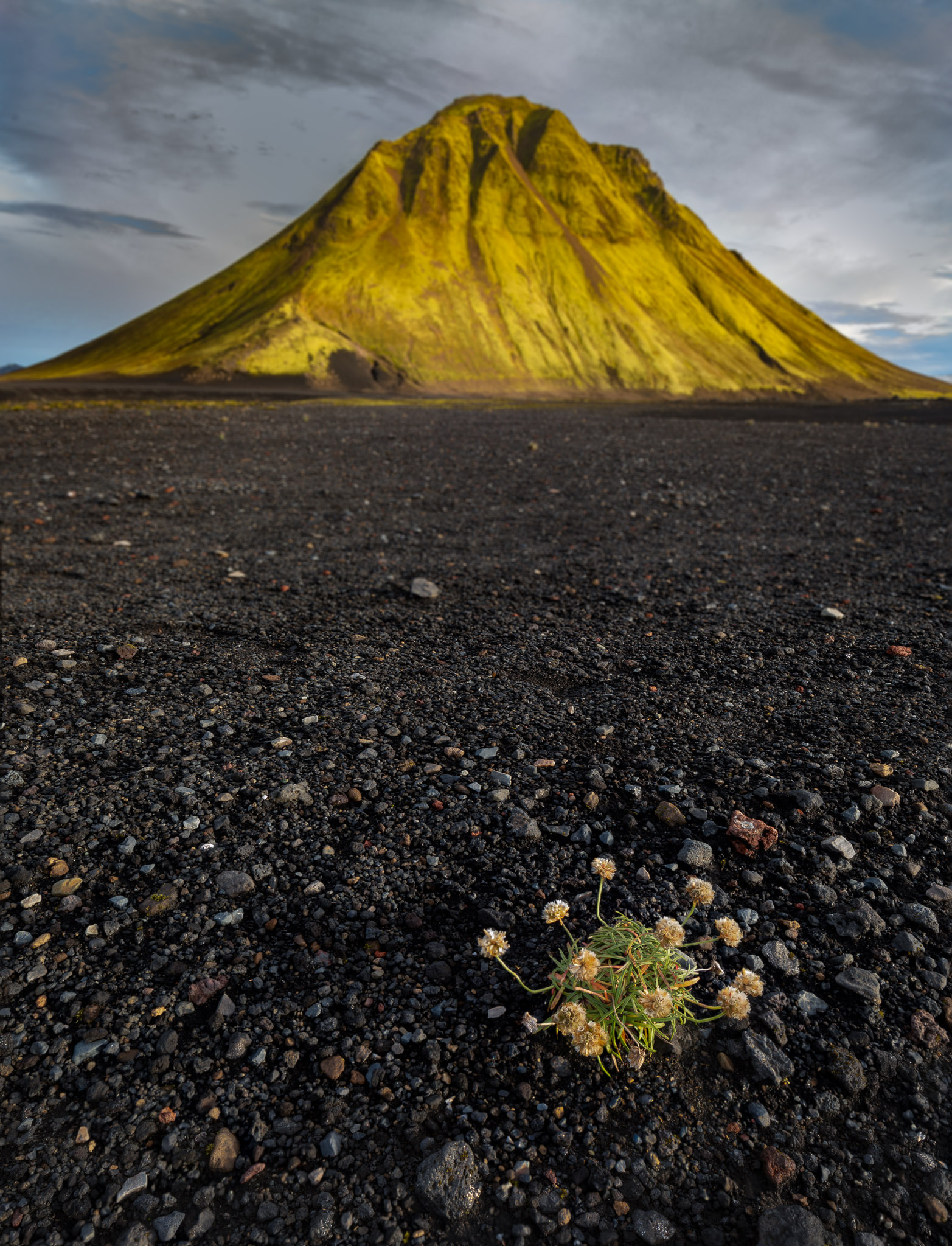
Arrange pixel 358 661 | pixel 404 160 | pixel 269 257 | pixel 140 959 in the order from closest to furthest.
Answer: pixel 140 959
pixel 358 661
pixel 269 257
pixel 404 160

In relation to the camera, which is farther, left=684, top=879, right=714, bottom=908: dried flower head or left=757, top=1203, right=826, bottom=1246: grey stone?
left=684, top=879, right=714, bottom=908: dried flower head

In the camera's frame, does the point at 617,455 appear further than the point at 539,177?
No

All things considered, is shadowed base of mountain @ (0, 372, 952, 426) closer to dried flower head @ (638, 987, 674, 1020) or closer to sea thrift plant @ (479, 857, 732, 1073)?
sea thrift plant @ (479, 857, 732, 1073)

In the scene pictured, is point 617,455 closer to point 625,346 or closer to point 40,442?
point 40,442

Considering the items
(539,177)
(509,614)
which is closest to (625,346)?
(539,177)

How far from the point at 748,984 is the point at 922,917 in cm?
128

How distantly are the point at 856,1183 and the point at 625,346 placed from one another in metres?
143

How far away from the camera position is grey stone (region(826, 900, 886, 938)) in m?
3.01

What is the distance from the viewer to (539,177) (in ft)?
535

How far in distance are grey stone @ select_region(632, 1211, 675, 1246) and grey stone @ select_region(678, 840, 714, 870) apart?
5.26 feet

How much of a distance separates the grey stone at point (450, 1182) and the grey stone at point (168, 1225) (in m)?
0.76

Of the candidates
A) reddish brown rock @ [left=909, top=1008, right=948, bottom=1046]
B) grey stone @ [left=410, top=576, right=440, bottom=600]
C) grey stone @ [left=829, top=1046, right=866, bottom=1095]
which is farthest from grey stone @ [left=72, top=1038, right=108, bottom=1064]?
grey stone @ [left=410, top=576, right=440, bottom=600]

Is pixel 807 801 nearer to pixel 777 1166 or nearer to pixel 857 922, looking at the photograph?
pixel 857 922

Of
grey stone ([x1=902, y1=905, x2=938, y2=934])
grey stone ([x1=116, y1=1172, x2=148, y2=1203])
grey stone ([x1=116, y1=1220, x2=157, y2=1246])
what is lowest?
grey stone ([x1=116, y1=1220, x2=157, y2=1246])
